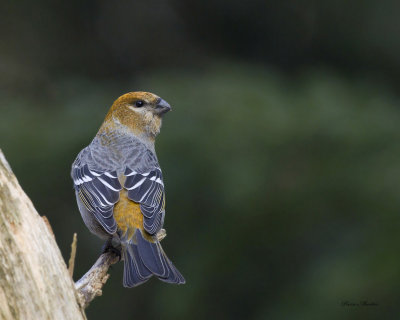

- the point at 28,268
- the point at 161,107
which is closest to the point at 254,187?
the point at 161,107

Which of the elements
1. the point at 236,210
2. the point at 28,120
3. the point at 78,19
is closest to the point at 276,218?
the point at 236,210

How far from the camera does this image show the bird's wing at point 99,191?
17.8 ft

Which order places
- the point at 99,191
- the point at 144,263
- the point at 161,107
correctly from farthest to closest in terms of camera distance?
the point at 161,107 < the point at 99,191 < the point at 144,263

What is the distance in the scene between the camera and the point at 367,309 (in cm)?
780

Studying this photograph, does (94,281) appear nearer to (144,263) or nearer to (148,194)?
(144,263)

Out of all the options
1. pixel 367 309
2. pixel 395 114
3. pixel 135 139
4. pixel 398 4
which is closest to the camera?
pixel 135 139

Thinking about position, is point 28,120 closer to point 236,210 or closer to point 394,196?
point 236,210

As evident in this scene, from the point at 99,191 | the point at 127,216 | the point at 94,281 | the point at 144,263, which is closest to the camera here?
the point at 94,281

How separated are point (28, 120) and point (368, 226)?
14.4 ft

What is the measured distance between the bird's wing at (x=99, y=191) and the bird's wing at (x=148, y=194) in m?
0.12

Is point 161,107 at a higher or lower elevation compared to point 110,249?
higher

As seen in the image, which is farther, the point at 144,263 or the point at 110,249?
the point at 110,249

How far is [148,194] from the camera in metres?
5.72

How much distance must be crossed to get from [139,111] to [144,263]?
201 cm
